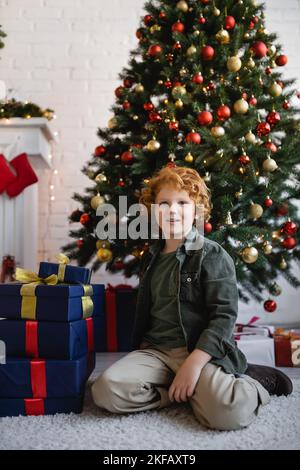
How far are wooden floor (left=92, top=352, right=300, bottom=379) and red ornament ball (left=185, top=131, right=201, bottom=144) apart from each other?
0.85 m

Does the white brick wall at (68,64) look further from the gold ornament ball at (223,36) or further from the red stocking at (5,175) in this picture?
the gold ornament ball at (223,36)

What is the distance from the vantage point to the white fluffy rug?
89 centimetres

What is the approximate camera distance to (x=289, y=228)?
5.67 feet

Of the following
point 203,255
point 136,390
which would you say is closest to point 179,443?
point 136,390

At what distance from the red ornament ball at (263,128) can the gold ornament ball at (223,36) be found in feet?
1.18

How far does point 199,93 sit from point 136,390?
114 cm

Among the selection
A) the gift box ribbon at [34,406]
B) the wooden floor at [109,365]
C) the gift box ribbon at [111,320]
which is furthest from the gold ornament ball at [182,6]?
the gift box ribbon at [34,406]

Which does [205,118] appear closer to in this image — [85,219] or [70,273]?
[85,219]

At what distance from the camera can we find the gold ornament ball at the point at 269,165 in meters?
1.64

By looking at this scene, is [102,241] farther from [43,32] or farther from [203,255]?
[43,32]

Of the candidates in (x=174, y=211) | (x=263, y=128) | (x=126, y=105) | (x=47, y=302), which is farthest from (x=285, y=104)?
(x=47, y=302)

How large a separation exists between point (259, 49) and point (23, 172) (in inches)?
48.5

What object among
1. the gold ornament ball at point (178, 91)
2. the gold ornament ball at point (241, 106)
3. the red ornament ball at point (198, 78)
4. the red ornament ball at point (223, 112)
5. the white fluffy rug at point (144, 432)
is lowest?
the white fluffy rug at point (144, 432)

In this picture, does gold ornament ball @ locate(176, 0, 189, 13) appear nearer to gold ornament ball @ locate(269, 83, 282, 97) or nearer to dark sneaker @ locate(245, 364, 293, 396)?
gold ornament ball @ locate(269, 83, 282, 97)
